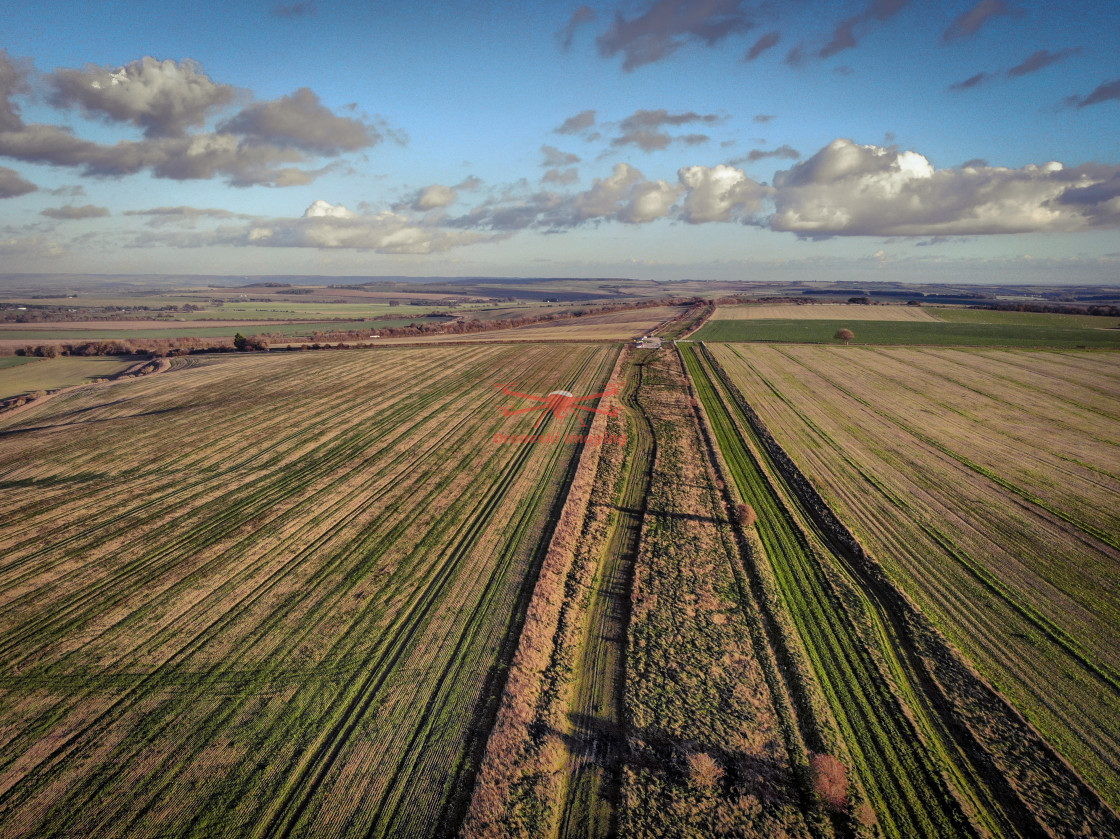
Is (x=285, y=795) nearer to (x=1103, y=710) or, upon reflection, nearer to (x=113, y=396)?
(x=1103, y=710)

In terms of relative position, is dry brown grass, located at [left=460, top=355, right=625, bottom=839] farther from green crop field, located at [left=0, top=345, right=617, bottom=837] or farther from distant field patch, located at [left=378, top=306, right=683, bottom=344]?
distant field patch, located at [left=378, top=306, right=683, bottom=344]

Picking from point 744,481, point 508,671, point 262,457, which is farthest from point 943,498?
point 262,457

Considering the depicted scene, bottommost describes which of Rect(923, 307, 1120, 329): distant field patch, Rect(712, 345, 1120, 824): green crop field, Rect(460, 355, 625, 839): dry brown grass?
Rect(460, 355, 625, 839): dry brown grass

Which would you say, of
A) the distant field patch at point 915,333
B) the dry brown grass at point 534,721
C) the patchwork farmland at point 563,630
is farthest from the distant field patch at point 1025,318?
the dry brown grass at point 534,721

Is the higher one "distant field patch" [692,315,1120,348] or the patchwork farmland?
"distant field patch" [692,315,1120,348]

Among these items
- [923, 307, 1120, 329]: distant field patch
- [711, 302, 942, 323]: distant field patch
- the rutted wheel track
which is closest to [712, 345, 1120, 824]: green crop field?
the rutted wheel track

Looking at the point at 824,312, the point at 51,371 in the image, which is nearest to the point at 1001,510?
the point at 51,371
